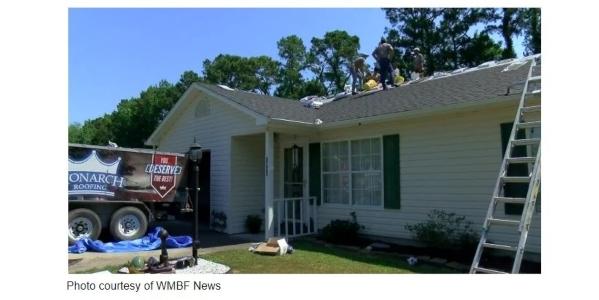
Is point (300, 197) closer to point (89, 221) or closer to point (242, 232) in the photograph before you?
point (242, 232)

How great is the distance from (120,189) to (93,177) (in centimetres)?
58

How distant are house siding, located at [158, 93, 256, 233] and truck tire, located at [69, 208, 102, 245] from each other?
2917mm

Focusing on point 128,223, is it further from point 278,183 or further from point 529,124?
point 529,124

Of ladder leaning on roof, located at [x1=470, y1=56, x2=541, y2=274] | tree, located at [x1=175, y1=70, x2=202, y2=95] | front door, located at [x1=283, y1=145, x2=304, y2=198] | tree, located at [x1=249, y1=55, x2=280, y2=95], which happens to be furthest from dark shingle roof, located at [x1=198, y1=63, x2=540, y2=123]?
tree, located at [x1=175, y1=70, x2=202, y2=95]

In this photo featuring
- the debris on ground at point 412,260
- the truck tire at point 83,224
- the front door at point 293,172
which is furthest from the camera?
the front door at point 293,172

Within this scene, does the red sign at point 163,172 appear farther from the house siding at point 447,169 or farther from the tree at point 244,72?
the tree at point 244,72

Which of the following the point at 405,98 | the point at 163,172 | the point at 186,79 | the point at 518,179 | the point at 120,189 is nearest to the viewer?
the point at 518,179

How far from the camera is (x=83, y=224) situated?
7.90 meters

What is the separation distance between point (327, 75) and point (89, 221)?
19.0 meters

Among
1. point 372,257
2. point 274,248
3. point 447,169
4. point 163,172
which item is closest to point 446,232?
point 447,169

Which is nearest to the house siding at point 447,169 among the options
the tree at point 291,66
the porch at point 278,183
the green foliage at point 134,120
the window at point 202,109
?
the porch at point 278,183

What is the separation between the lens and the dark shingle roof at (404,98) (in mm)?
7562

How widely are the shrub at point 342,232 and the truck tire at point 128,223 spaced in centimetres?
377

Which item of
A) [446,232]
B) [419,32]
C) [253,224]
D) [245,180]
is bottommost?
[253,224]
